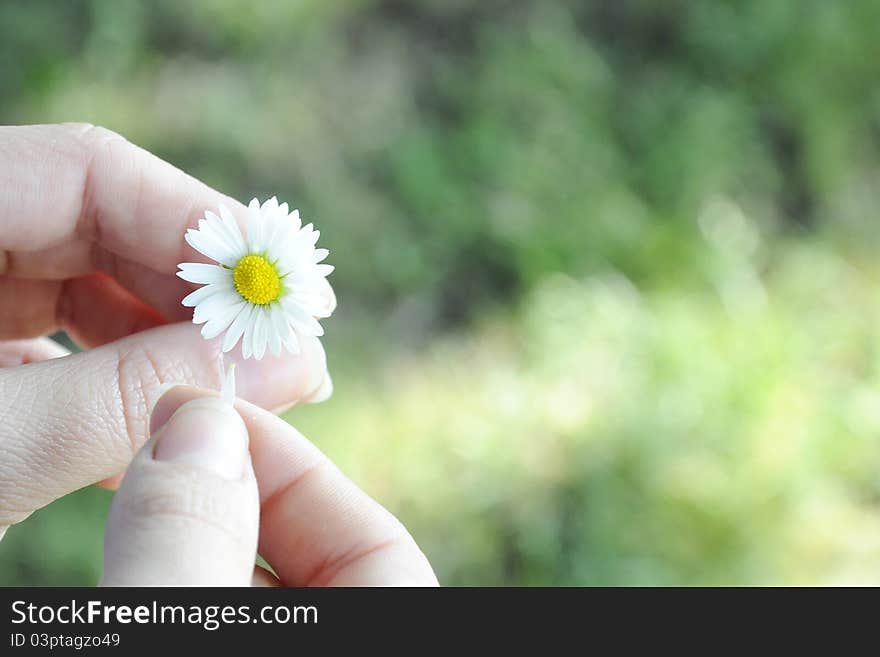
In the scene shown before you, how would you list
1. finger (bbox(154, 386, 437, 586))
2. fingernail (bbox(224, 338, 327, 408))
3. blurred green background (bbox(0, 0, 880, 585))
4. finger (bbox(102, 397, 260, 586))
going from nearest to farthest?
finger (bbox(102, 397, 260, 586)) < finger (bbox(154, 386, 437, 586)) < fingernail (bbox(224, 338, 327, 408)) < blurred green background (bbox(0, 0, 880, 585))

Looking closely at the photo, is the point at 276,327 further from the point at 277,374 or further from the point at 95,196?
the point at 95,196

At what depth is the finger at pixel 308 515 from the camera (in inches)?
40.3

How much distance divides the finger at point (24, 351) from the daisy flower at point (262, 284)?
0.51 m

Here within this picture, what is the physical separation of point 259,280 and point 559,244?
50.7 inches

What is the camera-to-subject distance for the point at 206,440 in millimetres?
924

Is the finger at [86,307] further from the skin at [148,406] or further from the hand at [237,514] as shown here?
the hand at [237,514]

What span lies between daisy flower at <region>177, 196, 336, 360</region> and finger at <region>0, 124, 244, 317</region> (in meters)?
0.12

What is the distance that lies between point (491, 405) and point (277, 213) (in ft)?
3.61

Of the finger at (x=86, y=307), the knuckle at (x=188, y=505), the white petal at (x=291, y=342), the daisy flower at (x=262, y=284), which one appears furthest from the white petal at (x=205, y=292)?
the finger at (x=86, y=307)

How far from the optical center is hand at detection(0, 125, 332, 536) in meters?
1.07

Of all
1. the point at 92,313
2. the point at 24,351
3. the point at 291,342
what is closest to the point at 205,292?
the point at 291,342

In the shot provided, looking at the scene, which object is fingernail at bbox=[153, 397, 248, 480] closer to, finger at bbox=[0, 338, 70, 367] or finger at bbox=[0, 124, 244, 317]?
finger at bbox=[0, 124, 244, 317]

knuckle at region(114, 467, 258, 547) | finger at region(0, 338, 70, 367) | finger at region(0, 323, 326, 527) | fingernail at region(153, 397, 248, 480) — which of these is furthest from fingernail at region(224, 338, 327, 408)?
finger at region(0, 338, 70, 367)
